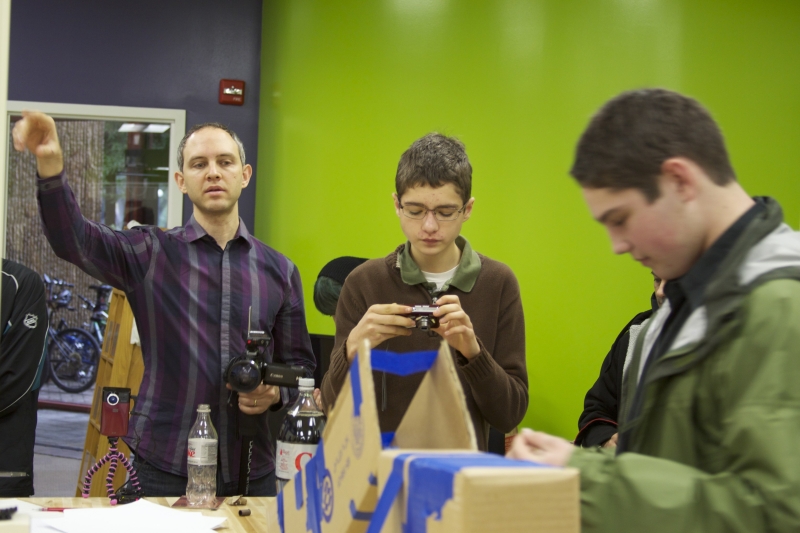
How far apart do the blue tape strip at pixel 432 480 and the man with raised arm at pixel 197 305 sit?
4.39ft

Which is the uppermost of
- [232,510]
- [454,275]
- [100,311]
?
[454,275]

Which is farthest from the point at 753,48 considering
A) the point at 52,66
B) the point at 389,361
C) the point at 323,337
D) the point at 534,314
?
the point at 52,66

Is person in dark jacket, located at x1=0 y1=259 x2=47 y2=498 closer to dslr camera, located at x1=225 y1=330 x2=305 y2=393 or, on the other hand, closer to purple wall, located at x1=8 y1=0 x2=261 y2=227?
dslr camera, located at x1=225 y1=330 x2=305 y2=393

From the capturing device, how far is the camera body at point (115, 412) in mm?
1955

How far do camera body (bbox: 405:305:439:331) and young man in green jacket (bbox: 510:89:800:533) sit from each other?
67 centimetres

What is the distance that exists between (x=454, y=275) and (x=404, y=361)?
0.91 m

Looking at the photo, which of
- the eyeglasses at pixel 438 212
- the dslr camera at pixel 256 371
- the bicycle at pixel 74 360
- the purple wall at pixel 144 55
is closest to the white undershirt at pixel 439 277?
the eyeglasses at pixel 438 212

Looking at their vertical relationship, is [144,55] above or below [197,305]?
above

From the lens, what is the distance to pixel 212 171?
238cm

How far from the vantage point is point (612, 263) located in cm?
384

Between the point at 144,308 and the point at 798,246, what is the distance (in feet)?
6.01

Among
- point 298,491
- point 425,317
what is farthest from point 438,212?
point 298,491

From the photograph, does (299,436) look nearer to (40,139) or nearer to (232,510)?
(232,510)

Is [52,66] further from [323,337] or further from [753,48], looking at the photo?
[753,48]
